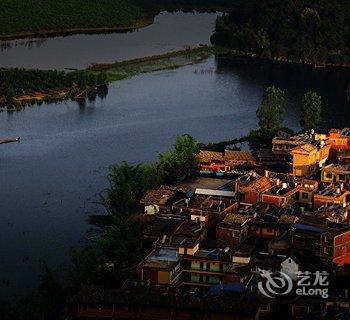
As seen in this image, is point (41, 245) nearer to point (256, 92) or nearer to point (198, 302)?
point (198, 302)

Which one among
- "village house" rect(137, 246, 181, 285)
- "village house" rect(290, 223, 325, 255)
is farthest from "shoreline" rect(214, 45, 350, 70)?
"village house" rect(137, 246, 181, 285)

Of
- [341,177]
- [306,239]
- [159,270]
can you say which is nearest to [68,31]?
[341,177]

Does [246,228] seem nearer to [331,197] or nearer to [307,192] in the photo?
[331,197]

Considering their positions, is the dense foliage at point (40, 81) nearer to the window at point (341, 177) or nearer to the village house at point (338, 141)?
the village house at point (338, 141)

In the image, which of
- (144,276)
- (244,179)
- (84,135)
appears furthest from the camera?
(84,135)

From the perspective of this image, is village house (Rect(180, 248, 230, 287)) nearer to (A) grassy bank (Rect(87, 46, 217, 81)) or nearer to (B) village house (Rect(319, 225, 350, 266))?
(B) village house (Rect(319, 225, 350, 266))

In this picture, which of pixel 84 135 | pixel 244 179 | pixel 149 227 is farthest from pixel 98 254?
pixel 84 135
